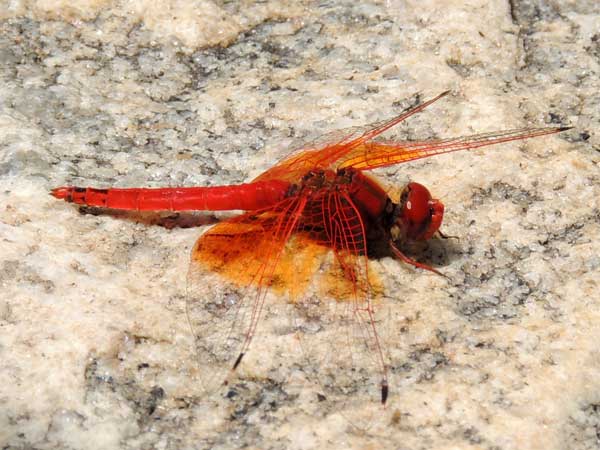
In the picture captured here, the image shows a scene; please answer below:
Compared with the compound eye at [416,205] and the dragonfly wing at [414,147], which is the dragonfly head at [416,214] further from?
the dragonfly wing at [414,147]

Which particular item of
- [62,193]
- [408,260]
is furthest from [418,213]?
[62,193]

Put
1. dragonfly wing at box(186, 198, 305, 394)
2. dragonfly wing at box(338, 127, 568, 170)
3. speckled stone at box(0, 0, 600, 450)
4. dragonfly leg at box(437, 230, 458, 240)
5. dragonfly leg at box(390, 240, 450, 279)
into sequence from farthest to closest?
dragonfly wing at box(338, 127, 568, 170), dragonfly leg at box(437, 230, 458, 240), dragonfly leg at box(390, 240, 450, 279), dragonfly wing at box(186, 198, 305, 394), speckled stone at box(0, 0, 600, 450)

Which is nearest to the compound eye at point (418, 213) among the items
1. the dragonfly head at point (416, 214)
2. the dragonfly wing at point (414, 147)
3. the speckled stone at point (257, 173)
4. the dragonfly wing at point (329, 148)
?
the dragonfly head at point (416, 214)

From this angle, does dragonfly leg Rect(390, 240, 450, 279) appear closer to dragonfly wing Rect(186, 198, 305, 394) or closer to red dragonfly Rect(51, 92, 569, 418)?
red dragonfly Rect(51, 92, 569, 418)

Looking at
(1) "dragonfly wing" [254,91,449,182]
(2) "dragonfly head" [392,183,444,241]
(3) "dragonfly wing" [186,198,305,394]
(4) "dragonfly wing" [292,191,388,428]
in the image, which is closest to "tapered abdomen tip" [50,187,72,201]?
(3) "dragonfly wing" [186,198,305,394]

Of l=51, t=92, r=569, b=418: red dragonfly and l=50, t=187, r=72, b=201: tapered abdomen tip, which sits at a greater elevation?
l=50, t=187, r=72, b=201: tapered abdomen tip

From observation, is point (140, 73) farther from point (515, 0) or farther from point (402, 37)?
point (515, 0)
